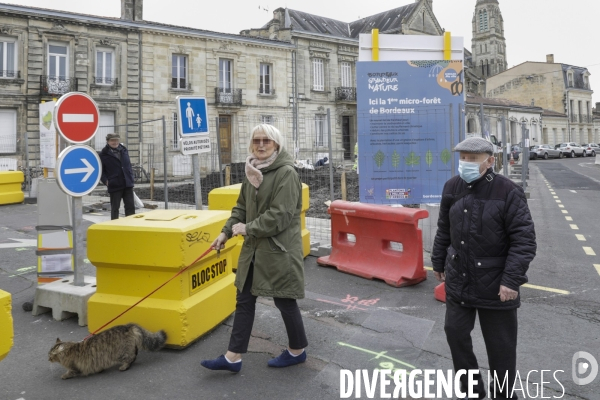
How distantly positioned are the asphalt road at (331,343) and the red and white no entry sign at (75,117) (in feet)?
6.26

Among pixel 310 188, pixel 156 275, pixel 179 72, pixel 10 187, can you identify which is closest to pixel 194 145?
pixel 156 275

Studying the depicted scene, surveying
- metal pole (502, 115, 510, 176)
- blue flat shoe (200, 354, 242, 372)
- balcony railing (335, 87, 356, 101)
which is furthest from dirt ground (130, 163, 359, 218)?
balcony railing (335, 87, 356, 101)

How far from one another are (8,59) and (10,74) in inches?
29.3

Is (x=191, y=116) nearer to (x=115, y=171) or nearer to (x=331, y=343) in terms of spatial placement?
(x=115, y=171)

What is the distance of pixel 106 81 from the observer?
2688cm

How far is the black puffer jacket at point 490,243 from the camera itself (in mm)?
2975

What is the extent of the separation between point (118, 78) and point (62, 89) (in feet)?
9.67

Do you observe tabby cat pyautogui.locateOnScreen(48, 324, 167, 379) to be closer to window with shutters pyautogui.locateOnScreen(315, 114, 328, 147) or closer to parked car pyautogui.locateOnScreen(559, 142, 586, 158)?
window with shutters pyautogui.locateOnScreen(315, 114, 328, 147)

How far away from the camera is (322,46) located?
3478 cm

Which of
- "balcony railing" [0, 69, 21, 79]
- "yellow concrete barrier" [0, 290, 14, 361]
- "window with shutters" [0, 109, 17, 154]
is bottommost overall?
"yellow concrete barrier" [0, 290, 14, 361]

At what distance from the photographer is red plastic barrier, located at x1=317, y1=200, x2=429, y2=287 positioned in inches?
240

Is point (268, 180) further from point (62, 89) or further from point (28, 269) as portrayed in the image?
point (62, 89)

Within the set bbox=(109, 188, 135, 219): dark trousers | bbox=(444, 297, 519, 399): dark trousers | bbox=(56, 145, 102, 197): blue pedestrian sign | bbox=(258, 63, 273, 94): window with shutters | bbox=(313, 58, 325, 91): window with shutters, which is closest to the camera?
bbox=(444, 297, 519, 399): dark trousers

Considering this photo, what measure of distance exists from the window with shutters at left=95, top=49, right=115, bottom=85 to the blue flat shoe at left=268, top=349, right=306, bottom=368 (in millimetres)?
26352
